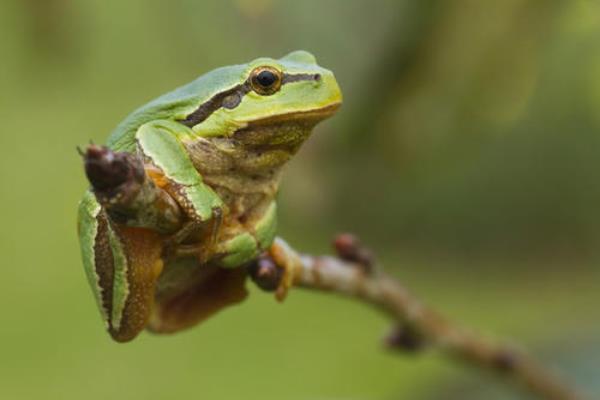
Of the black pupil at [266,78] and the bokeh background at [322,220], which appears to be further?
the bokeh background at [322,220]

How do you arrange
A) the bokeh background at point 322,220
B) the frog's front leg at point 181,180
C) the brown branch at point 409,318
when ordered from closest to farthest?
the frog's front leg at point 181,180 → the brown branch at point 409,318 → the bokeh background at point 322,220

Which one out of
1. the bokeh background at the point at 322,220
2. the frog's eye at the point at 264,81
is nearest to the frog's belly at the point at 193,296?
the frog's eye at the point at 264,81

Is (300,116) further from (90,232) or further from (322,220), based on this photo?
(322,220)

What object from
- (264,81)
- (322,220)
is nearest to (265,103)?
(264,81)

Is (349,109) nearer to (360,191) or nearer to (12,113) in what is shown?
(360,191)

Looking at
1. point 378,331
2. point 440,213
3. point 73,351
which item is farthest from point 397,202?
point 73,351

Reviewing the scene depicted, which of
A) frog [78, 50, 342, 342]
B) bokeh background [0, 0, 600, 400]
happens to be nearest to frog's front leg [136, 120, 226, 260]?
→ frog [78, 50, 342, 342]

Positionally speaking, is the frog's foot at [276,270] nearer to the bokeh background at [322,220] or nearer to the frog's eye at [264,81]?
the frog's eye at [264,81]
